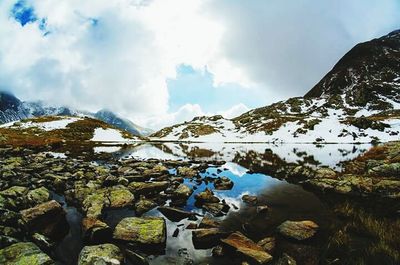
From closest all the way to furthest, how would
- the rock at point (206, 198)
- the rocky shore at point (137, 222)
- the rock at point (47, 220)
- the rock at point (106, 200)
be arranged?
the rocky shore at point (137, 222) < the rock at point (47, 220) < the rock at point (106, 200) < the rock at point (206, 198)

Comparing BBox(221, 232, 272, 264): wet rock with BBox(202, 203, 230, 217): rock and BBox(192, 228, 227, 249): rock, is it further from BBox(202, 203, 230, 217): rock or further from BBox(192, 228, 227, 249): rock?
BBox(202, 203, 230, 217): rock

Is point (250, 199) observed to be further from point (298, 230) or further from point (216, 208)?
point (298, 230)

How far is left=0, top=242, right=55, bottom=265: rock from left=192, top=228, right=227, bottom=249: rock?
5944 mm

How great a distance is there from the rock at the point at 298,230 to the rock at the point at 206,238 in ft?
10.1

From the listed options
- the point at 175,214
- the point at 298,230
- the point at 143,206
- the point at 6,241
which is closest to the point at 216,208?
the point at 175,214

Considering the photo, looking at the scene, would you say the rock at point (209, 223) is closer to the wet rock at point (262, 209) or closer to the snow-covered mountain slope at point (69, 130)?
the wet rock at point (262, 209)

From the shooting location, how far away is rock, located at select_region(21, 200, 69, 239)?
13.0 metres

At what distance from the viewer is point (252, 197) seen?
64.2ft

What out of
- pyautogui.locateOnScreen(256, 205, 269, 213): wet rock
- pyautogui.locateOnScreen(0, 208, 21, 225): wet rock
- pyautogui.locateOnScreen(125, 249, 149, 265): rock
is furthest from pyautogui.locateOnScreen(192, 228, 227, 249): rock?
pyautogui.locateOnScreen(0, 208, 21, 225): wet rock

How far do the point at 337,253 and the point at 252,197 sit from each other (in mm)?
8690

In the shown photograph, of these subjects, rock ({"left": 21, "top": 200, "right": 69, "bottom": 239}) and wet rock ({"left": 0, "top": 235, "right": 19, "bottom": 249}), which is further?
rock ({"left": 21, "top": 200, "right": 69, "bottom": 239})

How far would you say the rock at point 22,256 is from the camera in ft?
30.1

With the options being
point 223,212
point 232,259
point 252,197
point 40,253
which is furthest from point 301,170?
point 40,253

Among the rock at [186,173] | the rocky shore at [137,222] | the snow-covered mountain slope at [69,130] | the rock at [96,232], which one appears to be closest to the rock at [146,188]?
the rocky shore at [137,222]
